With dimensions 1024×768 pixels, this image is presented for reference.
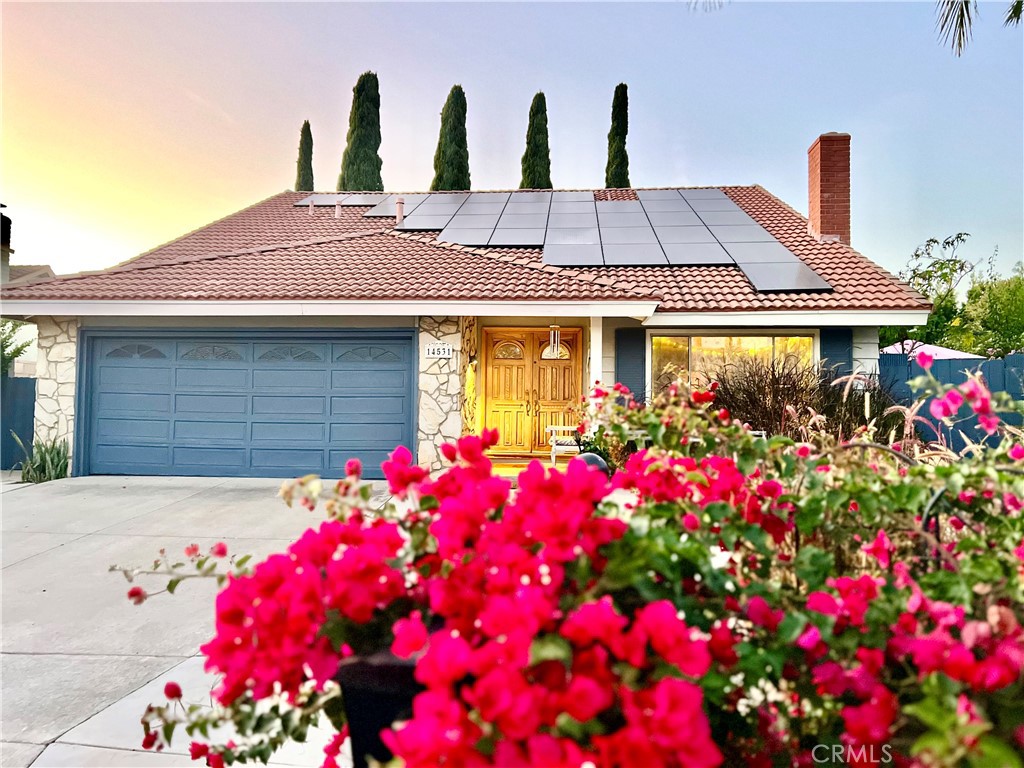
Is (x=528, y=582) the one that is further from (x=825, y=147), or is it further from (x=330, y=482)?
(x=825, y=147)

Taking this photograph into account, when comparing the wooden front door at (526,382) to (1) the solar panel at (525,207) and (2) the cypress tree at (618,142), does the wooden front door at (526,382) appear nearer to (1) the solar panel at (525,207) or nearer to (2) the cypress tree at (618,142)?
(1) the solar panel at (525,207)

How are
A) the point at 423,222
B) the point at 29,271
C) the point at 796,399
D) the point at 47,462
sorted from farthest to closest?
1. the point at 29,271
2. the point at 423,222
3. the point at 47,462
4. the point at 796,399

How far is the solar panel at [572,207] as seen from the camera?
1323 cm

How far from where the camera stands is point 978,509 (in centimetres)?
148

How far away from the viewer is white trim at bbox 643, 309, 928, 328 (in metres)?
8.70

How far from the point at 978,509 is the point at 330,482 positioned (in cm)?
877

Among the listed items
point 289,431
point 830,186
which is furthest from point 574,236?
point 289,431

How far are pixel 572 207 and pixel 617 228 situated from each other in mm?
1947

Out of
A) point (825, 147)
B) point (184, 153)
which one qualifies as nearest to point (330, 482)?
point (184, 153)

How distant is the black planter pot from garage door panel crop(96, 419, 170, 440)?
10.3 m

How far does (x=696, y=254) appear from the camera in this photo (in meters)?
10.7

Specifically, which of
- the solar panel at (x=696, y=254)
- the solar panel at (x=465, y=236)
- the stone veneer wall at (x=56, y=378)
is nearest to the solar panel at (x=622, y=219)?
the solar panel at (x=696, y=254)

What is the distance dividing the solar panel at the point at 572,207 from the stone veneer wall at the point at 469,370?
412cm

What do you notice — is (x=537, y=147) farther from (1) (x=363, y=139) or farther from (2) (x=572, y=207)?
(2) (x=572, y=207)
